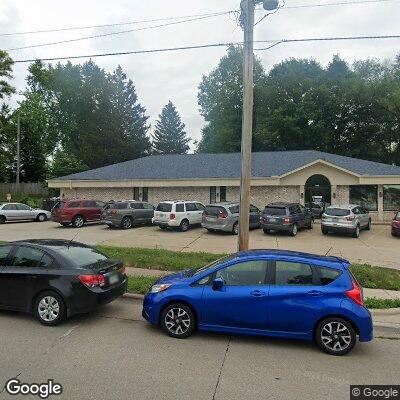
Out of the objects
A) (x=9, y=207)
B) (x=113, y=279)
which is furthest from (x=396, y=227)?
(x=9, y=207)

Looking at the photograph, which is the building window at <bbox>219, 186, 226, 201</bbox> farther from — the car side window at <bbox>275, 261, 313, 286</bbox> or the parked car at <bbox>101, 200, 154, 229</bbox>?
the car side window at <bbox>275, 261, 313, 286</bbox>

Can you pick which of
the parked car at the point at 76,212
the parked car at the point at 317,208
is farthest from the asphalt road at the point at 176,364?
the parked car at the point at 317,208

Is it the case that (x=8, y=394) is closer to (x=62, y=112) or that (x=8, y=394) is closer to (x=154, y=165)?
(x=154, y=165)

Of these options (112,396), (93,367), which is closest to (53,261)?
(93,367)

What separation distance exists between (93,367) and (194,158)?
29510mm

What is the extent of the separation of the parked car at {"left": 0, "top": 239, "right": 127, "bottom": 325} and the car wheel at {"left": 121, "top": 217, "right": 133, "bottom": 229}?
14607 millimetres

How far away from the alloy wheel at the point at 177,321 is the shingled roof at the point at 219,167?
70.8 ft

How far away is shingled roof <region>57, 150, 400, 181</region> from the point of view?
27875 mm

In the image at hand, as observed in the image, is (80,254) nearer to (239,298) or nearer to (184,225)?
(239,298)

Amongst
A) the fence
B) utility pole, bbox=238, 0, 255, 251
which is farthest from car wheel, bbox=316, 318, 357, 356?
the fence

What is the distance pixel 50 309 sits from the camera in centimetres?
→ 687

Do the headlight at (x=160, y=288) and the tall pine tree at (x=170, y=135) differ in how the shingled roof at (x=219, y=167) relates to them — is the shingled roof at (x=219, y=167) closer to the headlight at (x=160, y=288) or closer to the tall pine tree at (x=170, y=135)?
the headlight at (x=160, y=288)

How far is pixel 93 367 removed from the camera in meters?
5.19

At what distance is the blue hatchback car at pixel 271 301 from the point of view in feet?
19.4
